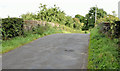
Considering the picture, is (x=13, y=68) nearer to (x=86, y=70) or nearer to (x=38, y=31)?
(x=86, y=70)

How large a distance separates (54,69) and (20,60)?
2.25m

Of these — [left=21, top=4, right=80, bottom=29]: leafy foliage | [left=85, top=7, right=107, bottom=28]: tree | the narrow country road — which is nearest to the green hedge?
the narrow country road

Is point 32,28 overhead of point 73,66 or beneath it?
overhead

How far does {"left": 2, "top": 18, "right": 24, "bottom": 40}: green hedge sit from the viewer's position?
44.5ft

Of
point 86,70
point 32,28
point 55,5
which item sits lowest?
point 86,70

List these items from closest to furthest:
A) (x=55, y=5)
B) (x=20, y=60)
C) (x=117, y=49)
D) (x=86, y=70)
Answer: (x=86, y=70), (x=20, y=60), (x=117, y=49), (x=55, y=5)

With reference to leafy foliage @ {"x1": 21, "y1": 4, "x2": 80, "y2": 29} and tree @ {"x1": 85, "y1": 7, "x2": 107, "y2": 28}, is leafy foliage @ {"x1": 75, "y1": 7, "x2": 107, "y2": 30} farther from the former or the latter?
leafy foliage @ {"x1": 21, "y1": 4, "x2": 80, "y2": 29}

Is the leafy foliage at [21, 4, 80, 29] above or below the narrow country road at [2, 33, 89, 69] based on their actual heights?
above

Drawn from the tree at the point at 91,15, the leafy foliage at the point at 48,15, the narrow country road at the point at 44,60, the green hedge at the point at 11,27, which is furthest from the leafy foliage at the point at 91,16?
the narrow country road at the point at 44,60

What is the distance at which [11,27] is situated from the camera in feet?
46.2

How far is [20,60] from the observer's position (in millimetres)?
8742

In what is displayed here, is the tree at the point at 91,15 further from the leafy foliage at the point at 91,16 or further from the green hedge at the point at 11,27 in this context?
the green hedge at the point at 11,27

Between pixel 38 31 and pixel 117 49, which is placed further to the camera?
pixel 38 31

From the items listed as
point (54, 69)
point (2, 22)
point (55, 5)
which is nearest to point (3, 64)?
point (54, 69)
